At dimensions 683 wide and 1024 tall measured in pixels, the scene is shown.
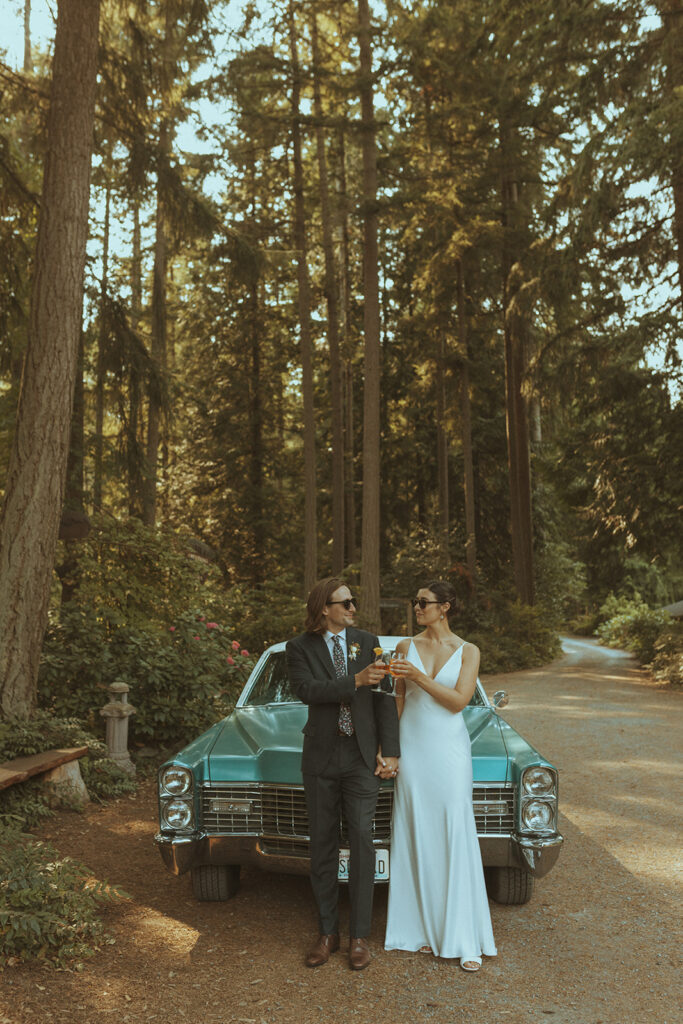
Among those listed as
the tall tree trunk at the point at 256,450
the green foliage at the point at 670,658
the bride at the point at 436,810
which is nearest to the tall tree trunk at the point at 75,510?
the bride at the point at 436,810

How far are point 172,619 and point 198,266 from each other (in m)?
22.5

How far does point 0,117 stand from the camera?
424 inches

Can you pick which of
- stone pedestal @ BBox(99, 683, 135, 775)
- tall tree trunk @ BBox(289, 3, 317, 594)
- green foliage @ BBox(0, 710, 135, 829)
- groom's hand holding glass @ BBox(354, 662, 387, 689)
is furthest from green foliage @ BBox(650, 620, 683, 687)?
groom's hand holding glass @ BBox(354, 662, 387, 689)

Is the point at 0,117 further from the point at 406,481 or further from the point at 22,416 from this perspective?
the point at 406,481

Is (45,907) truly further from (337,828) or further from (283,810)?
(337,828)

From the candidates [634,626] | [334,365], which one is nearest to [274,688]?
[334,365]

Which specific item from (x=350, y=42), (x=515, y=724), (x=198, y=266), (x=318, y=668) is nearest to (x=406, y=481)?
(x=198, y=266)

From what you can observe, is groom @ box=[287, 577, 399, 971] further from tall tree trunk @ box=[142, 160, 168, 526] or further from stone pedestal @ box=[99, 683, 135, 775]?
tall tree trunk @ box=[142, 160, 168, 526]

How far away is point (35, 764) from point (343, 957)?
138 inches

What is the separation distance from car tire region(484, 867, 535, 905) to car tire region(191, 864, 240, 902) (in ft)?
5.13

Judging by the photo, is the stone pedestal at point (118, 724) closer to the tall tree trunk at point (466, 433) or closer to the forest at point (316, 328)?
the forest at point (316, 328)

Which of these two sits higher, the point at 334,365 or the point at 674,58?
the point at 674,58

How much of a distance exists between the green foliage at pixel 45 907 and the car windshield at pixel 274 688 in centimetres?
173

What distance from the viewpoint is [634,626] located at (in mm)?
25484
